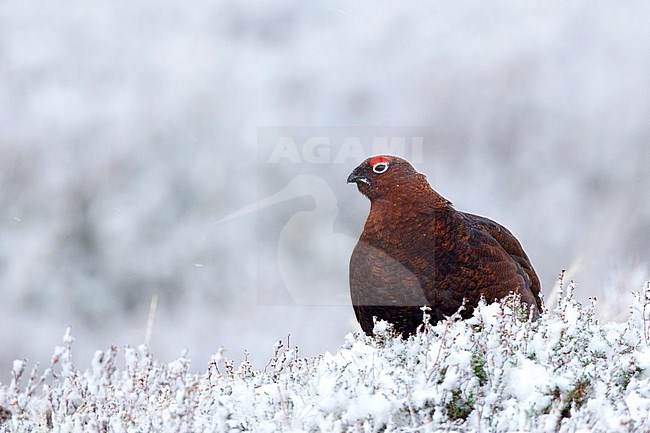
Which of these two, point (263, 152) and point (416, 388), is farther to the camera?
point (263, 152)

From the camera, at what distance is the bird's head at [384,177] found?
338 centimetres

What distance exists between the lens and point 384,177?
339 cm

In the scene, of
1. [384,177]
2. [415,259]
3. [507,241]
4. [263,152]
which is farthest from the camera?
[263,152]

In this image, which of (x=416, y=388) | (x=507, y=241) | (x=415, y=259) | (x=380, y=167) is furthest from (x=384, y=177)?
(x=416, y=388)

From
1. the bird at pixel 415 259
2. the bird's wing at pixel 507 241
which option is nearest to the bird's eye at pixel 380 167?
the bird at pixel 415 259

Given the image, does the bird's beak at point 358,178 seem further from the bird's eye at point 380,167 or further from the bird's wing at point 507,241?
the bird's wing at point 507,241

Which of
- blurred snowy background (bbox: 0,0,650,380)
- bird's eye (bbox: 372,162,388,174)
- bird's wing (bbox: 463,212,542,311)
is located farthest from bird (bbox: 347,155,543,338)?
blurred snowy background (bbox: 0,0,650,380)

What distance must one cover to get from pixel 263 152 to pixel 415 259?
7297mm

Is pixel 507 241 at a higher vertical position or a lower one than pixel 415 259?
higher

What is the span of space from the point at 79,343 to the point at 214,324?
1.59 metres

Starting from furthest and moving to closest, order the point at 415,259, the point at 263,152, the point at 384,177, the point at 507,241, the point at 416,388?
the point at 263,152
the point at 507,241
the point at 384,177
the point at 415,259
the point at 416,388

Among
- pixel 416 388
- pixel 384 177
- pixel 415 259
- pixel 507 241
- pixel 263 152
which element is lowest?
pixel 416 388

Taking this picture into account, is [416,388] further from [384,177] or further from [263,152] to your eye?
[263,152]

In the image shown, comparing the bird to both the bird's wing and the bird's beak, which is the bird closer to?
the bird's beak
